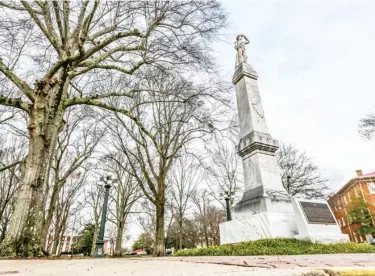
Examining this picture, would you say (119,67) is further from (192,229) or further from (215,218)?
(192,229)

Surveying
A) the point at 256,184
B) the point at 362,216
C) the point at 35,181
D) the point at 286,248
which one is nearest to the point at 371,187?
the point at 362,216

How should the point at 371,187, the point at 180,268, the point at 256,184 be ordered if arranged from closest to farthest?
1. the point at 180,268
2. the point at 256,184
3. the point at 371,187

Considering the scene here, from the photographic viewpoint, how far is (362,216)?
106 ft

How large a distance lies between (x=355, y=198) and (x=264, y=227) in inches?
1437

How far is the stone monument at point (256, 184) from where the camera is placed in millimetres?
7000

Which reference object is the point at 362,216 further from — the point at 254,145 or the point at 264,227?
the point at 264,227

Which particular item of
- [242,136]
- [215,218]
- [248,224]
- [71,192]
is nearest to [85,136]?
[71,192]

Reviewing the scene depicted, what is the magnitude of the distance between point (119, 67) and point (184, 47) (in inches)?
98.2

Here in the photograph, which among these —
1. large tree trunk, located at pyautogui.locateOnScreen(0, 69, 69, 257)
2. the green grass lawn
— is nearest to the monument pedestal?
the green grass lawn

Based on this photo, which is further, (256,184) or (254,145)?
(254,145)

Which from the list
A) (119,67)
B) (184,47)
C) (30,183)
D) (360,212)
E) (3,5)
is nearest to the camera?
(30,183)

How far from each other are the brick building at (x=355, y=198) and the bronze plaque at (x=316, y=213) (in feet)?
104

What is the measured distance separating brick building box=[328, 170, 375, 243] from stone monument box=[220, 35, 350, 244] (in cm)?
3129

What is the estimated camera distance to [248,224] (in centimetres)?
735
